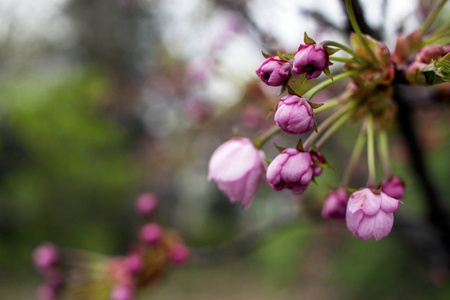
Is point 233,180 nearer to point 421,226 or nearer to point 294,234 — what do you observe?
point 421,226

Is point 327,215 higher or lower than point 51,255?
lower

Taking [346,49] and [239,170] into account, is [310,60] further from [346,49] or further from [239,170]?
[239,170]

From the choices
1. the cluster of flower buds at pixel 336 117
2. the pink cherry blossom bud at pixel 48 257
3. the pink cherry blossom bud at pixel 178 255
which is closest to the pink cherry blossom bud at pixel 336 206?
the cluster of flower buds at pixel 336 117

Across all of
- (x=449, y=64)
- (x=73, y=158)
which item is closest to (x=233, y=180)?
(x=449, y=64)

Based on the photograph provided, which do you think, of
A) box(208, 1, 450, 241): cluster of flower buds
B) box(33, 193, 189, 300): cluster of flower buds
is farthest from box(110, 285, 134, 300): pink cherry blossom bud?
box(208, 1, 450, 241): cluster of flower buds

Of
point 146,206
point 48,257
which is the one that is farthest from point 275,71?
point 48,257

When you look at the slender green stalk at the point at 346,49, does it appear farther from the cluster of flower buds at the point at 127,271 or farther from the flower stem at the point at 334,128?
the cluster of flower buds at the point at 127,271
